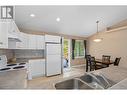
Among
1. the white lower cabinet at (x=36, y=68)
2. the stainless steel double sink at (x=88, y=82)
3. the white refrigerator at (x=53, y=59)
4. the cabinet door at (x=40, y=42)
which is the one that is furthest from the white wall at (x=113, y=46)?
the stainless steel double sink at (x=88, y=82)

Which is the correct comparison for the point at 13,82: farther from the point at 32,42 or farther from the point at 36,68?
the point at 32,42

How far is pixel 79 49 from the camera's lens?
21.6 feet

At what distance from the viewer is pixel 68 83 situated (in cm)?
149

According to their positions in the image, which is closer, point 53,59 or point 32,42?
point 32,42

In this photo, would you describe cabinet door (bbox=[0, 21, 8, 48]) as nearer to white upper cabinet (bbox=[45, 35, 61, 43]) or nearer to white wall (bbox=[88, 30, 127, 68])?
white upper cabinet (bbox=[45, 35, 61, 43])

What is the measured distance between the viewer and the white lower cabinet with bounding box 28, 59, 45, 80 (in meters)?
4.16

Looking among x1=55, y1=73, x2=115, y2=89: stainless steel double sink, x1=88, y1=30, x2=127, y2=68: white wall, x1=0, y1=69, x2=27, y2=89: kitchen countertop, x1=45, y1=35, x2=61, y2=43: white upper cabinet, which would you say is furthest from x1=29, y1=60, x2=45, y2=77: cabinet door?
x1=88, y1=30, x2=127, y2=68: white wall

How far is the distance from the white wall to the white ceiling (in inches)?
25.7

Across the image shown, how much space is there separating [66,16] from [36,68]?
7.71 ft

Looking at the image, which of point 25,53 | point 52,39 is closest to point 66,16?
point 52,39

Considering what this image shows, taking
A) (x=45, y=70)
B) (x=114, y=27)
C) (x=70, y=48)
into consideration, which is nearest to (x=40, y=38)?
(x=45, y=70)

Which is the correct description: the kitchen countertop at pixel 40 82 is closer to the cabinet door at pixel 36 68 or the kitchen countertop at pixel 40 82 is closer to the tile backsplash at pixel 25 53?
the cabinet door at pixel 36 68

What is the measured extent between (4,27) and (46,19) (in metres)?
2.44

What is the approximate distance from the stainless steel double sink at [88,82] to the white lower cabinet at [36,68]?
9.58 ft
